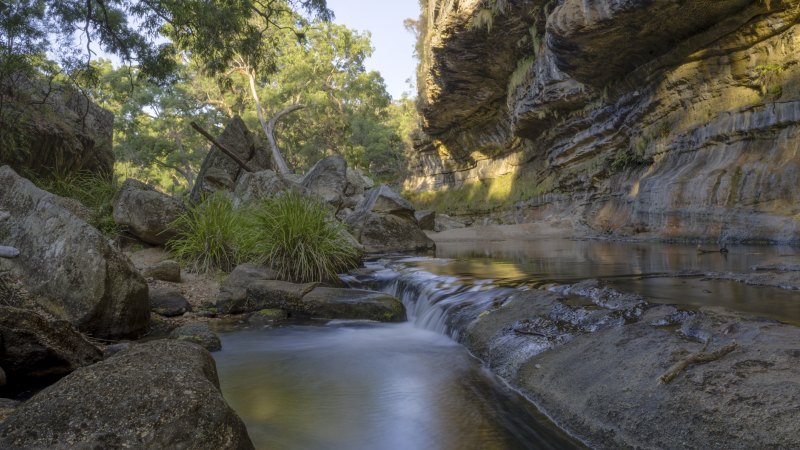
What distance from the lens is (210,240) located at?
8148 mm

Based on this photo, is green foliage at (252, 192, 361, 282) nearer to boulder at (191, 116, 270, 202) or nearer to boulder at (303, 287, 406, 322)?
boulder at (303, 287, 406, 322)

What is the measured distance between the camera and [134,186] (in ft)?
28.5

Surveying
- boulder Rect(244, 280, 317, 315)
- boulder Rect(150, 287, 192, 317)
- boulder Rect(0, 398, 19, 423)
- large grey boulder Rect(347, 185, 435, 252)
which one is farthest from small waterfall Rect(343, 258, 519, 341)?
large grey boulder Rect(347, 185, 435, 252)

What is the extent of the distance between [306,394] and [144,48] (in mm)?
9304

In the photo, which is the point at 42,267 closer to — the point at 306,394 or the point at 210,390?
the point at 306,394

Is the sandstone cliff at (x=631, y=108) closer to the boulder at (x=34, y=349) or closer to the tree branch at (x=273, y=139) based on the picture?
the tree branch at (x=273, y=139)

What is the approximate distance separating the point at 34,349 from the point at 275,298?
3.40m

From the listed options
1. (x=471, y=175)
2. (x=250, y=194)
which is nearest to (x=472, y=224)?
(x=471, y=175)

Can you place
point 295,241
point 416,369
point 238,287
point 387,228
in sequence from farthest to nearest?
point 387,228 → point 295,241 → point 238,287 → point 416,369

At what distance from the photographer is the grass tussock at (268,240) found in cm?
759

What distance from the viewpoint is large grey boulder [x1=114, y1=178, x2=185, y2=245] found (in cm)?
827

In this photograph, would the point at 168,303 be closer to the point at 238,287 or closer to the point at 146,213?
the point at 238,287

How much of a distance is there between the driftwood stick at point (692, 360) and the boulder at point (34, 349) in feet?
11.6

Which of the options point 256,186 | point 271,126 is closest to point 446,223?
point 271,126
